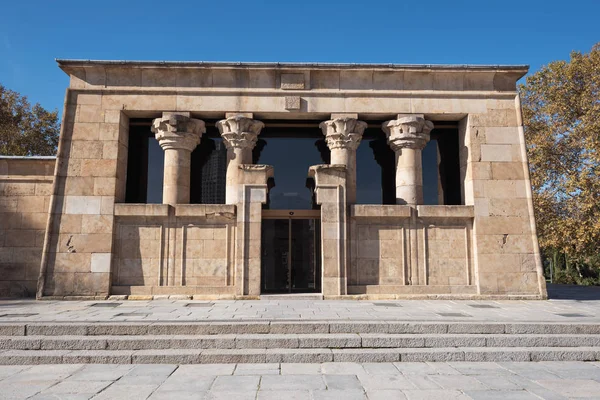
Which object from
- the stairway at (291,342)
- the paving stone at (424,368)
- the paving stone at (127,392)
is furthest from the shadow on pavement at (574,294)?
the paving stone at (127,392)

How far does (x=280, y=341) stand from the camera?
8.24 m

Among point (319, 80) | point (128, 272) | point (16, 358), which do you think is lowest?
point (16, 358)

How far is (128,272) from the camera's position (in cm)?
1438

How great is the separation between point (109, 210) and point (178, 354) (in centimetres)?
814

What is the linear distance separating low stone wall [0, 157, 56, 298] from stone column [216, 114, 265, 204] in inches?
230

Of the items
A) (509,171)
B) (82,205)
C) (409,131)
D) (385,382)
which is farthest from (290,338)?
(509,171)

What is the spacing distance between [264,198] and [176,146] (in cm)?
357

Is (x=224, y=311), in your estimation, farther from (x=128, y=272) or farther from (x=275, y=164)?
(x=275, y=164)

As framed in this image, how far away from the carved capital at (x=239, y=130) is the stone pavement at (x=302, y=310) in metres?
5.25

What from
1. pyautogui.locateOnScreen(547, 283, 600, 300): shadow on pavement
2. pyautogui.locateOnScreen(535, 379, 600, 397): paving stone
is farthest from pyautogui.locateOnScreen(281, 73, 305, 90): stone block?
pyautogui.locateOnScreen(535, 379, 600, 397): paving stone

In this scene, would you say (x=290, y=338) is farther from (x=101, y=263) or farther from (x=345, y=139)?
(x=345, y=139)

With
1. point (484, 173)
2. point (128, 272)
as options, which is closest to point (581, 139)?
point (484, 173)

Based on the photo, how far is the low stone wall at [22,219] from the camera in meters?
14.6

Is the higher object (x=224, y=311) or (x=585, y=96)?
(x=585, y=96)
